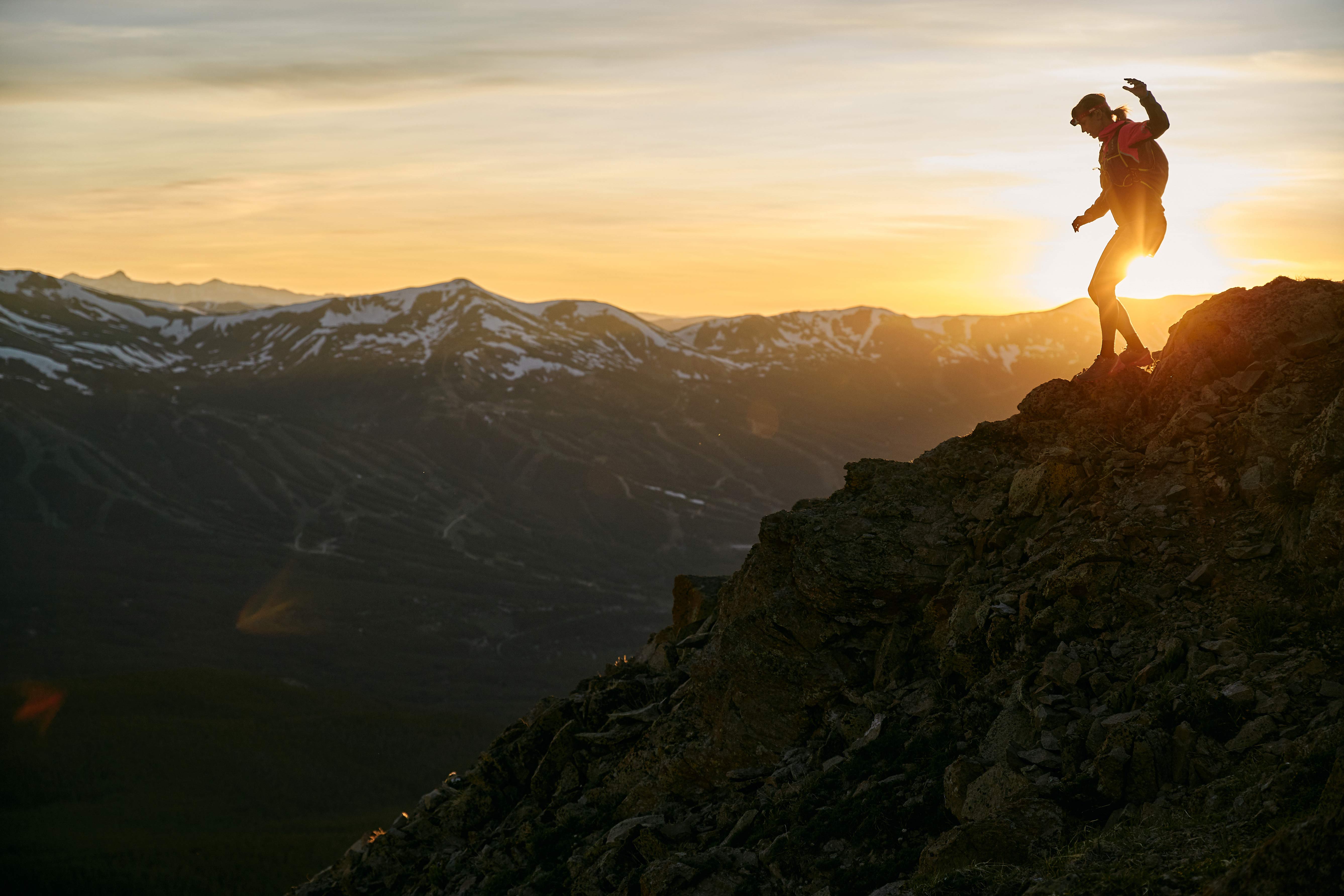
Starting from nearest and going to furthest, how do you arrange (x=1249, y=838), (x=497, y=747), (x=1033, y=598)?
(x=1249, y=838) → (x=1033, y=598) → (x=497, y=747)

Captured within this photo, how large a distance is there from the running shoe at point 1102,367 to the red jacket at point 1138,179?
171cm

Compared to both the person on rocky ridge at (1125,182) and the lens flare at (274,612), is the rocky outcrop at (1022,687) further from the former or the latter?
the lens flare at (274,612)

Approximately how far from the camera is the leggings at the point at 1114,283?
38.4ft

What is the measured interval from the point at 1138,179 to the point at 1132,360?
2.40m

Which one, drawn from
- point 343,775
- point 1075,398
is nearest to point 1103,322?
point 1075,398

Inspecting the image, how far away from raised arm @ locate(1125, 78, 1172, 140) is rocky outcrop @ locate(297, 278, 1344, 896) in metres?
2.21

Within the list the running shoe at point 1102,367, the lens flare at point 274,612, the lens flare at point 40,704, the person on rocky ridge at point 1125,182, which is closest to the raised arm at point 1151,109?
the person on rocky ridge at point 1125,182

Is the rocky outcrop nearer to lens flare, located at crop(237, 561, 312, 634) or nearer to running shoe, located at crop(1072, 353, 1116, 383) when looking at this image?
running shoe, located at crop(1072, 353, 1116, 383)

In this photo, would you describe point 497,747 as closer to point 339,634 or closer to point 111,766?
point 111,766

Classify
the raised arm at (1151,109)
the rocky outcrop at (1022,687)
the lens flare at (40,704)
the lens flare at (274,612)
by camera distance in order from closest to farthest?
the rocky outcrop at (1022,687) < the raised arm at (1151,109) < the lens flare at (40,704) < the lens flare at (274,612)

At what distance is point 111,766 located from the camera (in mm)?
110250

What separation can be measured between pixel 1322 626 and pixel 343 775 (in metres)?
113

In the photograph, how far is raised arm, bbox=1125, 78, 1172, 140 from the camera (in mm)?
11102

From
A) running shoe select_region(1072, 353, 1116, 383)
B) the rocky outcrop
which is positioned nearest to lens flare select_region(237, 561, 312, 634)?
the rocky outcrop
